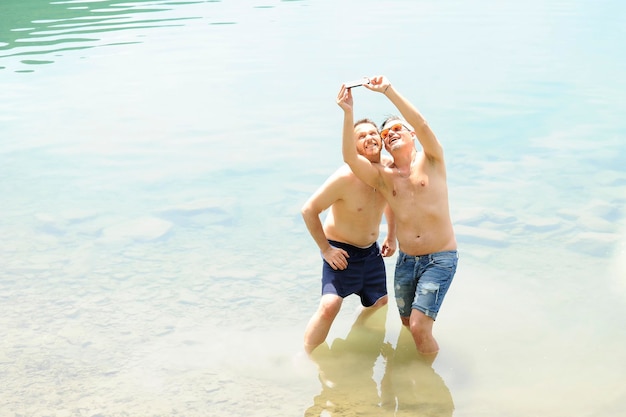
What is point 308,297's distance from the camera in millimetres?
6062

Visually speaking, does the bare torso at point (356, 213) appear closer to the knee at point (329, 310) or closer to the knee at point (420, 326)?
the knee at point (329, 310)

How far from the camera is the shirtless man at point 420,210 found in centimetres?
491

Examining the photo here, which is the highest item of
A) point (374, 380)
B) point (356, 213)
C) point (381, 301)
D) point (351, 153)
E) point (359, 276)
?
point (351, 153)

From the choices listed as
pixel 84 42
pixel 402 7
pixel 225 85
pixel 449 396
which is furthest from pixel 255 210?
pixel 402 7

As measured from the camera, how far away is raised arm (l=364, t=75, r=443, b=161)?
15.6 ft

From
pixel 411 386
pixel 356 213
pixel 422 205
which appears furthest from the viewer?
pixel 356 213

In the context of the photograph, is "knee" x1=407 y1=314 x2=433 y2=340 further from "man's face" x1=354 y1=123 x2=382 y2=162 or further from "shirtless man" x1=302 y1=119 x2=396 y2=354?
"man's face" x1=354 y1=123 x2=382 y2=162

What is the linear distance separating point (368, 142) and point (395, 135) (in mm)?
163

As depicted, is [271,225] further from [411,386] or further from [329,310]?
[411,386]

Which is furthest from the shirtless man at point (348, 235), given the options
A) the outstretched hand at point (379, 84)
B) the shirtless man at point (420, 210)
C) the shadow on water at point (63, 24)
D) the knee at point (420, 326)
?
the shadow on water at point (63, 24)

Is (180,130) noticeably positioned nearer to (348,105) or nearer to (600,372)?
(348,105)

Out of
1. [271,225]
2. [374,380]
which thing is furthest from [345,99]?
[271,225]

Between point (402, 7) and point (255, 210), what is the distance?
12.8 m

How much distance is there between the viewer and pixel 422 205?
16.3 ft
